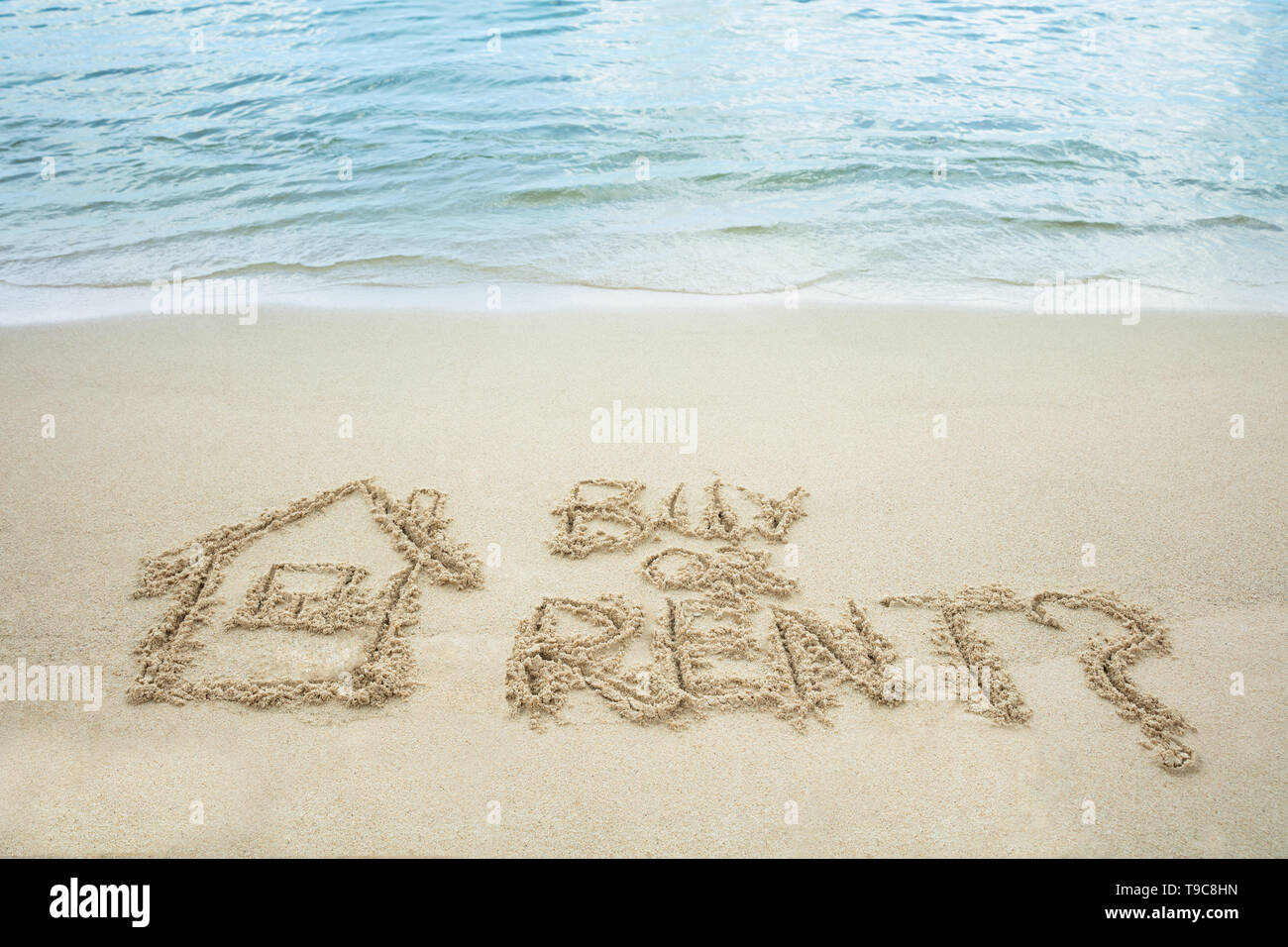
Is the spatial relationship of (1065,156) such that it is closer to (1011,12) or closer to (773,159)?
(773,159)

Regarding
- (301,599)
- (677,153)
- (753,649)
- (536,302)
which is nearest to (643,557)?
(753,649)

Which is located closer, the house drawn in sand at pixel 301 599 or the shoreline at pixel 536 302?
the house drawn in sand at pixel 301 599

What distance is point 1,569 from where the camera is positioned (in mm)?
2871

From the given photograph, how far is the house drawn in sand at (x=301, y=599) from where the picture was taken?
2.42m

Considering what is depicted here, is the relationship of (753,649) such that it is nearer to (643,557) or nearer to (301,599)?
(643,557)

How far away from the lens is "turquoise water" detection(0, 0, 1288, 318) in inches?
218

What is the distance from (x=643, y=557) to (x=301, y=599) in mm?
1111

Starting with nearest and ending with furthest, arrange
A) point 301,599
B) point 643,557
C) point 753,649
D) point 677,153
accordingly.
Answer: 1. point 753,649
2. point 301,599
3. point 643,557
4. point 677,153

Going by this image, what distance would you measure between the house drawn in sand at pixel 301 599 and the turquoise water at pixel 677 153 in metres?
2.60

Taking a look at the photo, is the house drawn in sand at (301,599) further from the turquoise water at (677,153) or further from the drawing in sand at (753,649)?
the turquoise water at (677,153)

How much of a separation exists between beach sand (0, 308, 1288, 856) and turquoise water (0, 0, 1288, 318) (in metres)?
1.01

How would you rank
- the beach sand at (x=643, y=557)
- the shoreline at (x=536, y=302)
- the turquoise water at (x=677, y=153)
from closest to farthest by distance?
the beach sand at (x=643, y=557)
the shoreline at (x=536, y=302)
the turquoise water at (x=677, y=153)

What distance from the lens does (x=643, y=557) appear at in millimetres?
2951

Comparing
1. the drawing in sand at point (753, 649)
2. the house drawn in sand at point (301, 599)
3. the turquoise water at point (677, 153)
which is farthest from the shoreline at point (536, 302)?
the drawing in sand at point (753, 649)
